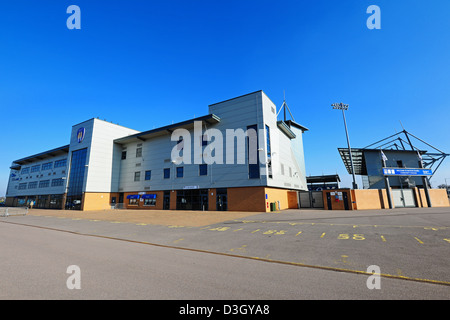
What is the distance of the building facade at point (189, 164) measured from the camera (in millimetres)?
28172

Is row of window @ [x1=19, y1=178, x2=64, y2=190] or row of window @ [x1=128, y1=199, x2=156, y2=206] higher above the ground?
row of window @ [x1=19, y1=178, x2=64, y2=190]

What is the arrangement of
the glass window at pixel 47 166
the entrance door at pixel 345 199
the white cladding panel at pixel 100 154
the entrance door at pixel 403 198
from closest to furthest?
the entrance door at pixel 345 199, the entrance door at pixel 403 198, the white cladding panel at pixel 100 154, the glass window at pixel 47 166

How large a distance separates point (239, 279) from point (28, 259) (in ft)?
23.7

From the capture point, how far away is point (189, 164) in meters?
33.1

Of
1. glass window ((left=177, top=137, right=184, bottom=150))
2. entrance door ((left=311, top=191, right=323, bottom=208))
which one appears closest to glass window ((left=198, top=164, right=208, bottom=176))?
glass window ((left=177, top=137, right=184, bottom=150))

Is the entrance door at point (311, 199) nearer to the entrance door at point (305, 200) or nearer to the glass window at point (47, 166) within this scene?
the entrance door at point (305, 200)

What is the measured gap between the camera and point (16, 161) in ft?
206

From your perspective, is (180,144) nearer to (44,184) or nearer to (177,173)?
(177,173)

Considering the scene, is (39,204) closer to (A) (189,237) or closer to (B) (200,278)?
(A) (189,237)

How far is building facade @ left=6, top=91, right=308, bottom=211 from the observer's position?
28172mm

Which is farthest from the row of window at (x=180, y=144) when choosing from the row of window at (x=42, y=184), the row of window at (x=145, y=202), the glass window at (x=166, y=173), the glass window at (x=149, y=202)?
the row of window at (x=42, y=184)

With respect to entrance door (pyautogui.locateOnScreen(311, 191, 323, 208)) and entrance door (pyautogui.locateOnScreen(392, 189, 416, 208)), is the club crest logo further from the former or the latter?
entrance door (pyautogui.locateOnScreen(392, 189, 416, 208))

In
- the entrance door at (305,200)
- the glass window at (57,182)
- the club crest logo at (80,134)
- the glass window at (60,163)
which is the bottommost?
the entrance door at (305,200)
